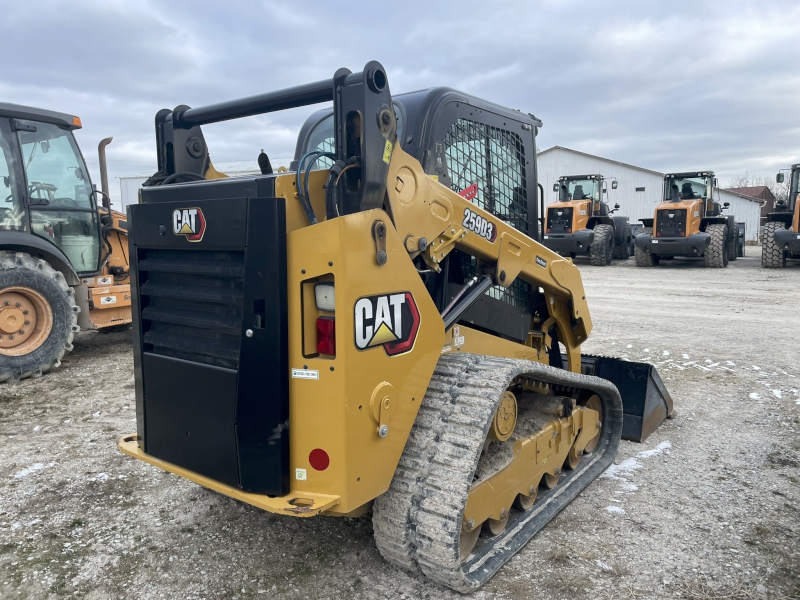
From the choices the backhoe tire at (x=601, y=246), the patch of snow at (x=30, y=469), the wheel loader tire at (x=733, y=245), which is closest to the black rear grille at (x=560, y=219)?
the backhoe tire at (x=601, y=246)

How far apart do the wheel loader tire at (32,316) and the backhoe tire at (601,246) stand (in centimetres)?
1570

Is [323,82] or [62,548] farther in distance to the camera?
[62,548]

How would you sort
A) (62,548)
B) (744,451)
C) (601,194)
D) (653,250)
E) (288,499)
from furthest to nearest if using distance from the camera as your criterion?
1. (601,194)
2. (653,250)
3. (744,451)
4. (62,548)
5. (288,499)

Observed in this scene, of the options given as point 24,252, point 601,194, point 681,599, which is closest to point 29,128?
point 24,252

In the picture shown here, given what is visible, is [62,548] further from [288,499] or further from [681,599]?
[681,599]

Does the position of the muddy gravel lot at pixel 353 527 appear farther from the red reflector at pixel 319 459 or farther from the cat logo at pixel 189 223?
the cat logo at pixel 189 223

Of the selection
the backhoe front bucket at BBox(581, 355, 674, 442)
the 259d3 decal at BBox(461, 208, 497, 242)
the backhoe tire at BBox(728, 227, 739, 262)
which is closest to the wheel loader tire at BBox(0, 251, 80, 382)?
the 259d3 decal at BBox(461, 208, 497, 242)

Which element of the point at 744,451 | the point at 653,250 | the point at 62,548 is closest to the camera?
the point at 62,548

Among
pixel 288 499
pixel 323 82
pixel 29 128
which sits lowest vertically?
pixel 288 499

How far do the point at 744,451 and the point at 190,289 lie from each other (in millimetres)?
A: 3901

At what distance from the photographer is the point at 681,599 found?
2648mm

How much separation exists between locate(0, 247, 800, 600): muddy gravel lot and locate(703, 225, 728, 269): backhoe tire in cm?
1329

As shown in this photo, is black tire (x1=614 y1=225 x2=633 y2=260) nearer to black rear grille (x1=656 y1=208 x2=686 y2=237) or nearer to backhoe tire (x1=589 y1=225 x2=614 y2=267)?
backhoe tire (x1=589 y1=225 x2=614 y2=267)

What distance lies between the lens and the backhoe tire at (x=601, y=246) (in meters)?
19.0
